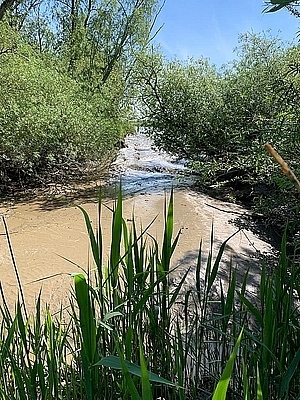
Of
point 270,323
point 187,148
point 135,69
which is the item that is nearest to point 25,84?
point 135,69

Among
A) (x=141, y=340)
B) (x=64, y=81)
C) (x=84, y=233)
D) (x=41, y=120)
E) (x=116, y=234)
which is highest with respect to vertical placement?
(x=64, y=81)

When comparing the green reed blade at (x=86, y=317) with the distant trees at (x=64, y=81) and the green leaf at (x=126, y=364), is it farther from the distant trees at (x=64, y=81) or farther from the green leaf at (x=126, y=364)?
the distant trees at (x=64, y=81)

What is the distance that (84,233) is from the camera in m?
5.11

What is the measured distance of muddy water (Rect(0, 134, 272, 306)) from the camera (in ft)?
12.3

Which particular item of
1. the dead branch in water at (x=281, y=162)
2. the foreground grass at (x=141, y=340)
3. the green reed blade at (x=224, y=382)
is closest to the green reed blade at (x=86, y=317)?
the foreground grass at (x=141, y=340)

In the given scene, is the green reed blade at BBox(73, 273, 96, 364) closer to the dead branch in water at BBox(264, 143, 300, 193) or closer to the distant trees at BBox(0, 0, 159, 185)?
the dead branch in water at BBox(264, 143, 300, 193)

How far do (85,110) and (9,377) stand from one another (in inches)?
273

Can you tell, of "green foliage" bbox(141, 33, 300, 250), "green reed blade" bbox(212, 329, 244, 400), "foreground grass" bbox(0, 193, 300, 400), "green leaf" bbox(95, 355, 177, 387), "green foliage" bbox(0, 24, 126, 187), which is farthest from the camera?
"green foliage" bbox(141, 33, 300, 250)

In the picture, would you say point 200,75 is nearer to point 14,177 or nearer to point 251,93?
point 251,93

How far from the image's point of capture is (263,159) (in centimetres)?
463

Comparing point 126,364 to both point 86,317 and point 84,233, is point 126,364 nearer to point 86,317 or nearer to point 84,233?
point 86,317

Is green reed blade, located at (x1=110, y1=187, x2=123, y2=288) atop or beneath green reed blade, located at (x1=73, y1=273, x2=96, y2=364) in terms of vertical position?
atop

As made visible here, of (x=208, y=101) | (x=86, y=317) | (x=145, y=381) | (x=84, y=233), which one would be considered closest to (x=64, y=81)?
(x=208, y=101)

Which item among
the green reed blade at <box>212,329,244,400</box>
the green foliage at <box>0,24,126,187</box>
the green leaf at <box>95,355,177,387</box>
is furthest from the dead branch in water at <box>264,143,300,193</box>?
the green foliage at <box>0,24,126,187</box>
